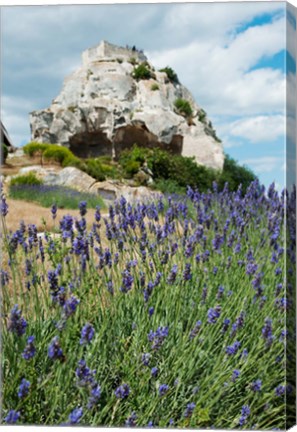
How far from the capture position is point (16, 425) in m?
2.63

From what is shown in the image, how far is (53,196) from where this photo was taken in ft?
12.3

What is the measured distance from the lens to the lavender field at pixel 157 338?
2.49 metres

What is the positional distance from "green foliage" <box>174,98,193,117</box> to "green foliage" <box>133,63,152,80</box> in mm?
323

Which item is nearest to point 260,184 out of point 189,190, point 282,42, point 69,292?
point 189,190

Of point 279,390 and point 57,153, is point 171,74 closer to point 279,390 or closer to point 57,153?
point 57,153

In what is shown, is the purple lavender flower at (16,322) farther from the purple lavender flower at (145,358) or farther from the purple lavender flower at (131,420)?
the purple lavender flower at (131,420)

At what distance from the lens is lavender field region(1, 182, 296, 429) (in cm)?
249

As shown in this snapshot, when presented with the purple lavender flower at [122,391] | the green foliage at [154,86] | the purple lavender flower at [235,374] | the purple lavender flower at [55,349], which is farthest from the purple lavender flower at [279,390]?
the green foliage at [154,86]

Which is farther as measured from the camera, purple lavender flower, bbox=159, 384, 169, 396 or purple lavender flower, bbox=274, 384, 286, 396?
purple lavender flower, bbox=274, 384, 286, 396

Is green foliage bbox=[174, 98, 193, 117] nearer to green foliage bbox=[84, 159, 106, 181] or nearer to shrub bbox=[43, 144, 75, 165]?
green foliage bbox=[84, 159, 106, 181]

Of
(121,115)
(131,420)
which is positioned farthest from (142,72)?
(131,420)

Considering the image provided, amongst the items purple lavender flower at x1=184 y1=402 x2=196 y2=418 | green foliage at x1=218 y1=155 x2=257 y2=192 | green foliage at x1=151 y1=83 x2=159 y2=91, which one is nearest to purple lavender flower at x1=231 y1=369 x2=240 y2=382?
purple lavender flower at x1=184 y1=402 x2=196 y2=418

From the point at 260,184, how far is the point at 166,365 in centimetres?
138

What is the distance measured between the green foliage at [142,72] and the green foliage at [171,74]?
7.8 inches
